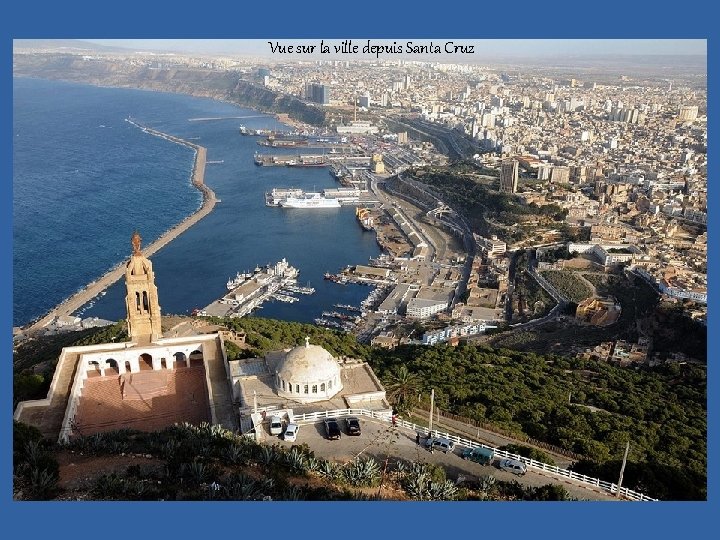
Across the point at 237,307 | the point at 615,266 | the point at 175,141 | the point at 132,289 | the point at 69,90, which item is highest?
the point at 69,90

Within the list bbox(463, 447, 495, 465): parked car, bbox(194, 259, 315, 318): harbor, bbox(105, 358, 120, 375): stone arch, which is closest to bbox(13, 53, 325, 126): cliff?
bbox(194, 259, 315, 318): harbor

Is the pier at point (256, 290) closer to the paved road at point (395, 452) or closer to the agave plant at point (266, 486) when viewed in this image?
the paved road at point (395, 452)

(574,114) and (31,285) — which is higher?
(574,114)

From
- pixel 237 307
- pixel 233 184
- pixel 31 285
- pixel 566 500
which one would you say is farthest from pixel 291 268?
pixel 566 500

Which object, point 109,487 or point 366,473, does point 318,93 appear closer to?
point 366,473

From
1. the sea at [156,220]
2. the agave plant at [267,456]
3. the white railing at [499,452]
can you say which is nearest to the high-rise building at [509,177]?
the sea at [156,220]

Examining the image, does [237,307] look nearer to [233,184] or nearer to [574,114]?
[233,184]

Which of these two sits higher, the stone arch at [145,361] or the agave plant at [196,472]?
the agave plant at [196,472]

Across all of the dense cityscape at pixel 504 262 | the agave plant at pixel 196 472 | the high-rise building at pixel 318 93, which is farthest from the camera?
the high-rise building at pixel 318 93
